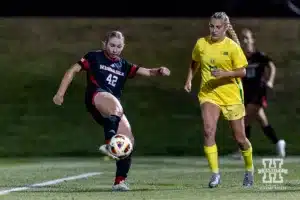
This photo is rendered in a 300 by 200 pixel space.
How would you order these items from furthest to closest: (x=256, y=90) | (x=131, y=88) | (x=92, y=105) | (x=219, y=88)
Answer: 1. (x=131, y=88)
2. (x=256, y=90)
3. (x=219, y=88)
4. (x=92, y=105)

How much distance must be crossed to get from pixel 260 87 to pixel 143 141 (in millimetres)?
4361

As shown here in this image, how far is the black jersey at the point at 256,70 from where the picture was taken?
55.0 feet

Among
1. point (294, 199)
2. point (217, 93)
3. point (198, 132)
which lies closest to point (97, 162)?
point (198, 132)

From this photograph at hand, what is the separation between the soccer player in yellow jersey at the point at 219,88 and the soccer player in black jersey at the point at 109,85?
0.55 m

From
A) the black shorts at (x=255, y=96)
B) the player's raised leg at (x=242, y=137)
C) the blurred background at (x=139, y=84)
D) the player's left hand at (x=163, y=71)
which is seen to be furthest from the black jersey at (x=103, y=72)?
the blurred background at (x=139, y=84)

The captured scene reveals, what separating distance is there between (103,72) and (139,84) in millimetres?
11995

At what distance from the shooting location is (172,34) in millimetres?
24094

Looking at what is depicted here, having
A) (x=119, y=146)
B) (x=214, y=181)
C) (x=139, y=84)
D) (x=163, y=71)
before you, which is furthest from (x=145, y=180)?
(x=139, y=84)

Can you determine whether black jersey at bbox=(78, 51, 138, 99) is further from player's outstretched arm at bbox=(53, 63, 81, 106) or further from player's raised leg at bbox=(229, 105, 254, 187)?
player's raised leg at bbox=(229, 105, 254, 187)

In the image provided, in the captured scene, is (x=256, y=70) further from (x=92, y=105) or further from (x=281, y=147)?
(x=92, y=105)

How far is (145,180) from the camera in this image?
41.9ft

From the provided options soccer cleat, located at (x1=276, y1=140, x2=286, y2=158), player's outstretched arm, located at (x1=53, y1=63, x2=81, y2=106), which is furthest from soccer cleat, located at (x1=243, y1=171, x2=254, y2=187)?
soccer cleat, located at (x1=276, y1=140, x2=286, y2=158)

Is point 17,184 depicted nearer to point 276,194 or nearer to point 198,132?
point 276,194

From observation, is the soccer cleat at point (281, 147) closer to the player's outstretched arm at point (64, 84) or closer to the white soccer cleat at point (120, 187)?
the white soccer cleat at point (120, 187)
